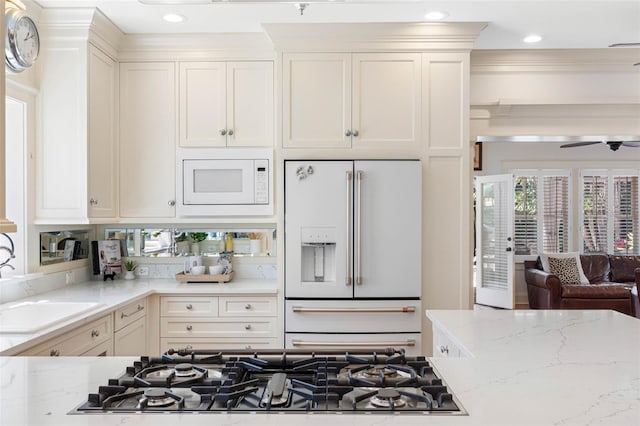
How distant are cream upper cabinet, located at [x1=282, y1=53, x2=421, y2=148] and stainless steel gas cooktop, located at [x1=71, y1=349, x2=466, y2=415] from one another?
2000 millimetres

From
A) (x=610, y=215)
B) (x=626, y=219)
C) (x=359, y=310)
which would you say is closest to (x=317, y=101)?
(x=359, y=310)

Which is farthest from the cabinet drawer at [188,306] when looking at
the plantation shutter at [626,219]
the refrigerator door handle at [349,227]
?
the plantation shutter at [626,219]

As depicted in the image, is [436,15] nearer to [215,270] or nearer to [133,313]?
[215,270]

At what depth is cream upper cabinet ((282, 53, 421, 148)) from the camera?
3.26m

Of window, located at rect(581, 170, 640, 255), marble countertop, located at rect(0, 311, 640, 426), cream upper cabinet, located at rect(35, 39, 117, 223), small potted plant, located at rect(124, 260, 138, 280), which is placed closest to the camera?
marble countertop, located at rect(0, 311, 640, 426)

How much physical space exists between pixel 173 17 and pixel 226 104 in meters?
0.66

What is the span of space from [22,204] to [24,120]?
20.6 inches

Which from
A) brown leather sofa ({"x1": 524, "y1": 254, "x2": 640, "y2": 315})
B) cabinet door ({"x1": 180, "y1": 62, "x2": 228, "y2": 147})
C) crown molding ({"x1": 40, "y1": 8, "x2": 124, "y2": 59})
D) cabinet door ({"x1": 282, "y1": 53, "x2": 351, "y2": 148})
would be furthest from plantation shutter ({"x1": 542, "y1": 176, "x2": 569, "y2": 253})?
crown molding ({"x1": 40, "y1": 8, "x2": 124, "y2": 59})

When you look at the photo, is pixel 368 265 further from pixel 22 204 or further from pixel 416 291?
pixel 22 204

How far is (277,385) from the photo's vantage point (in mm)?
1209

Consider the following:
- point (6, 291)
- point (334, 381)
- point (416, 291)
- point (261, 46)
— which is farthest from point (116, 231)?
point (334, 381)

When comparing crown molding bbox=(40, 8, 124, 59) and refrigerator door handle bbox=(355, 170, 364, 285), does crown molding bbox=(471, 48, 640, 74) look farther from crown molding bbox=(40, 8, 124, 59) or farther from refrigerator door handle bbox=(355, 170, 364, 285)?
crown molding bbox=(40, 8, 124, 59)

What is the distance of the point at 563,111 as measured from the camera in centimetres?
378

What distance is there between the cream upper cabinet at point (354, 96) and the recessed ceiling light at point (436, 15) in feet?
0.84
